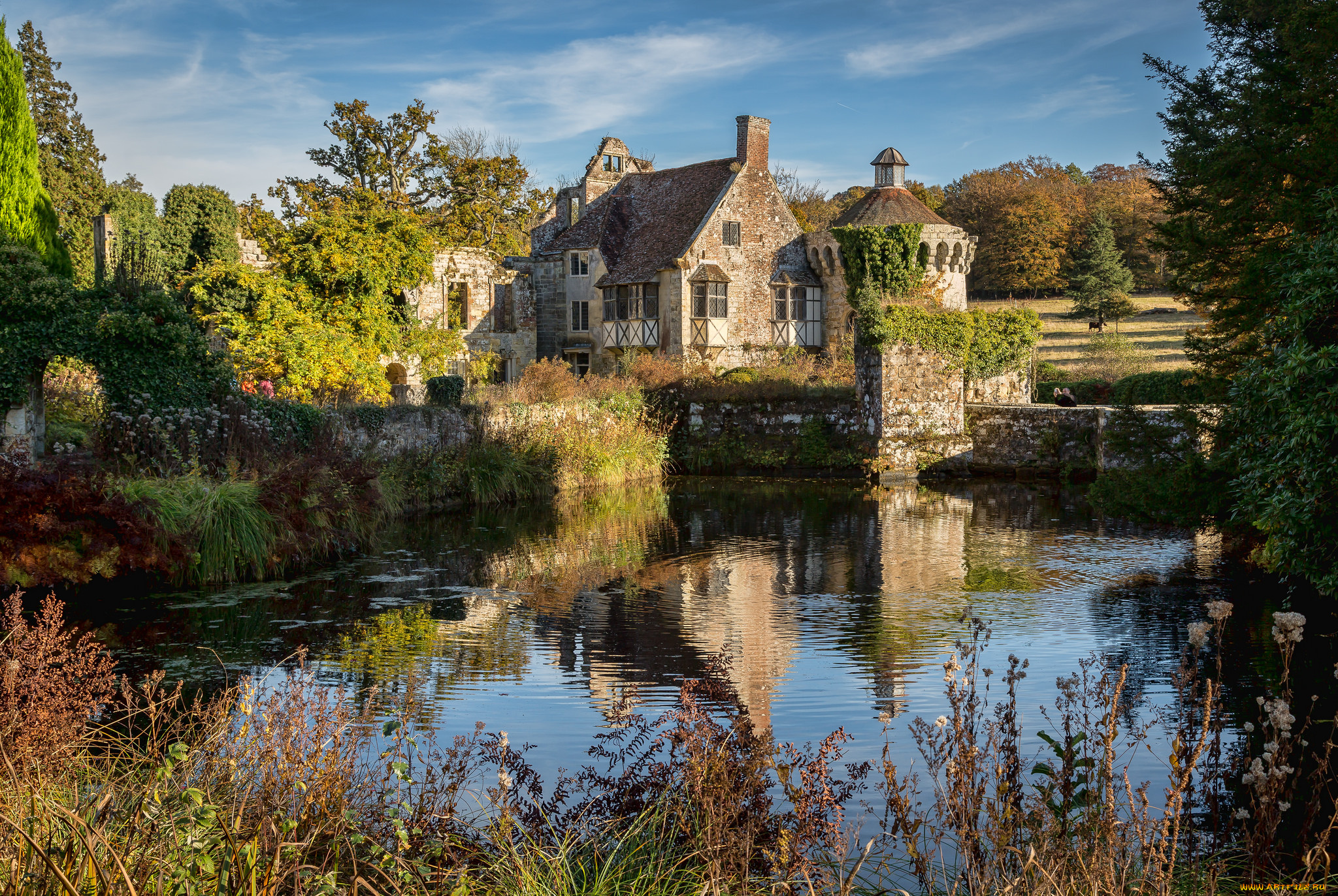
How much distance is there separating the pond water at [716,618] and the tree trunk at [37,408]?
8.52ft

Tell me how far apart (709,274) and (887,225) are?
19.4ft

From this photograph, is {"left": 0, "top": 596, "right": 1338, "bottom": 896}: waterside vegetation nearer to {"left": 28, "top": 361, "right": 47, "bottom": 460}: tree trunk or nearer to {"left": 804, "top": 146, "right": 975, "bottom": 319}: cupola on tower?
{"left": 28, "top": 361, "right": 47, "bottom": 460}: tree trunk

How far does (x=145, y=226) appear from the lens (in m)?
29.9

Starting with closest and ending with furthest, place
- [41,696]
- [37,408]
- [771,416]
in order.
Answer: [41,696], [37,408], [771,416]

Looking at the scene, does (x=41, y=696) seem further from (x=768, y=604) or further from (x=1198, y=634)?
(x=768, y=604)

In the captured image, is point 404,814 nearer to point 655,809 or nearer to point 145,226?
point 655,809

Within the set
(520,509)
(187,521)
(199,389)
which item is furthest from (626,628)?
(520,509)

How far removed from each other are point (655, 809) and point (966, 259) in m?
33.1

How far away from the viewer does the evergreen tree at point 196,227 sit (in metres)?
30.8

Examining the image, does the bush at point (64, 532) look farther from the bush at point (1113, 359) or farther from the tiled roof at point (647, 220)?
the bush at point (1113, 359)

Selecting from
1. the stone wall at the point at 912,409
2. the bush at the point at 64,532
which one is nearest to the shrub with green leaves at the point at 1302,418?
the bush at the point at 64,532

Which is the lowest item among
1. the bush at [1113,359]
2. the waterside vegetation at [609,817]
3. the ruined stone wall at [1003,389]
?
the waterside vegetation at [609,817]

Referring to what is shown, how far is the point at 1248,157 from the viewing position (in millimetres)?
8531

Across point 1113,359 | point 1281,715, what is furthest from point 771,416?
point 1281,715
